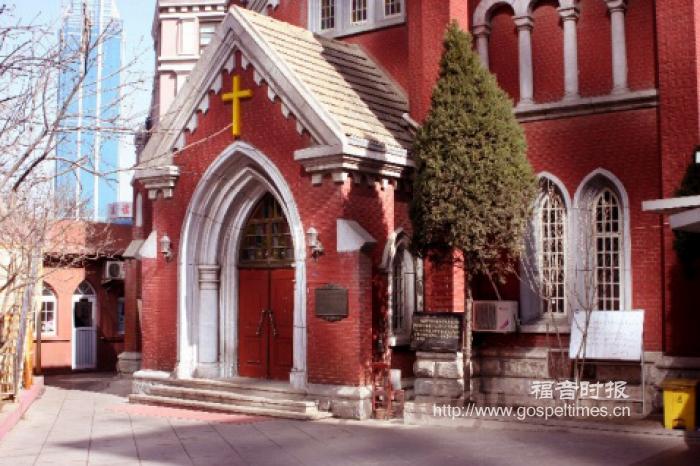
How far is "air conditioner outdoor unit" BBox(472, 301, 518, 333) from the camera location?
1627cm

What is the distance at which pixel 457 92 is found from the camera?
47.7 feet

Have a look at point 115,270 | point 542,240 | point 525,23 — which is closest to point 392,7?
point 525,23

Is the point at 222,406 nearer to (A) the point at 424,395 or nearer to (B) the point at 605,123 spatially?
(A) the point at 424,395

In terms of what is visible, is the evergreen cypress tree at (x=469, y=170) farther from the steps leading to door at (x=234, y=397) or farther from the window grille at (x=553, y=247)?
the steps leading to door at (x=234, y=397)

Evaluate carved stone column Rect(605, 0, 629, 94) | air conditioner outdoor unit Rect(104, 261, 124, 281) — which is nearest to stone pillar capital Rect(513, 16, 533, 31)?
carved stone column Rect(605, 0, 629, 94)

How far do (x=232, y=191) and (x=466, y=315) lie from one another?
6.18 m

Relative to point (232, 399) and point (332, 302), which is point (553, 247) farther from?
point (232, 399)

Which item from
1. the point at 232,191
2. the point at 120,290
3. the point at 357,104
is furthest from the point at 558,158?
the point at 120,290

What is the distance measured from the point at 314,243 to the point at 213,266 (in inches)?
139

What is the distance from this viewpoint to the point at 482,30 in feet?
58.0

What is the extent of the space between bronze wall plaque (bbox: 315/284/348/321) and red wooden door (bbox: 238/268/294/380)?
6.93 ft

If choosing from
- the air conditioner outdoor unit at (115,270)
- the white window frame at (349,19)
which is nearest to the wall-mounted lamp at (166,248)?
the white window frame at (349,19)

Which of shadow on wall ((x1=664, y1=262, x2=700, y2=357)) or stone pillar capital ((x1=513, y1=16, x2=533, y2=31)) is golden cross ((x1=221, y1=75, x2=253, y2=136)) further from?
shadow on wall ((x1=664, y1=262, x2=700, y2=357))

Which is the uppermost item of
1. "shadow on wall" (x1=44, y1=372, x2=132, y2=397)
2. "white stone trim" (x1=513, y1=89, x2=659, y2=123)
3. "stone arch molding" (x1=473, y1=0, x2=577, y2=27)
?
"stone arch molding" (x1=473, y1=0, x2=577, y2=27)
